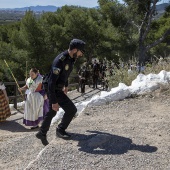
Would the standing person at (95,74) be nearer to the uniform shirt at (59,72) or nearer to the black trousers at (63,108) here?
the black trousers at (63,108)

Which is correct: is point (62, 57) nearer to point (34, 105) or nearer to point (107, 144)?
point (107, 144)

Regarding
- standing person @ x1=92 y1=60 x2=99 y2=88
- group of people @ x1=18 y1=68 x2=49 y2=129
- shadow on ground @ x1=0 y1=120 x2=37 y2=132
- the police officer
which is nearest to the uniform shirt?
the police officer

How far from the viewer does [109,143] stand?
4.14 m

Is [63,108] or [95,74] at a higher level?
[63,108]

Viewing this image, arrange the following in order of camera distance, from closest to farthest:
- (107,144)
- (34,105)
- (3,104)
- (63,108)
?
(107,144) < (63,108) < (34,105) < (3,104)

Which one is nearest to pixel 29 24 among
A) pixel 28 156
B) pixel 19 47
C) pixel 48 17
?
pixel 19 47

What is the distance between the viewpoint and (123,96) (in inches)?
241

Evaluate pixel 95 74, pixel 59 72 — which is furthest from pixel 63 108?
pixel 95 74

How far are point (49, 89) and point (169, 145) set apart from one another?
1.56m

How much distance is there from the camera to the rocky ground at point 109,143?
12.0 feet

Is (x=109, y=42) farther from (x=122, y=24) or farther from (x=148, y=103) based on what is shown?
(x=148, y=103)

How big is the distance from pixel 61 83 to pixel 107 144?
0.93 m

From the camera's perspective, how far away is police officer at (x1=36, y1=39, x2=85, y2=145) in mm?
4125

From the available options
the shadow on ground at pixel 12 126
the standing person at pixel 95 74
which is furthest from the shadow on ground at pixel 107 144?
the standing person at pixel 95 74
